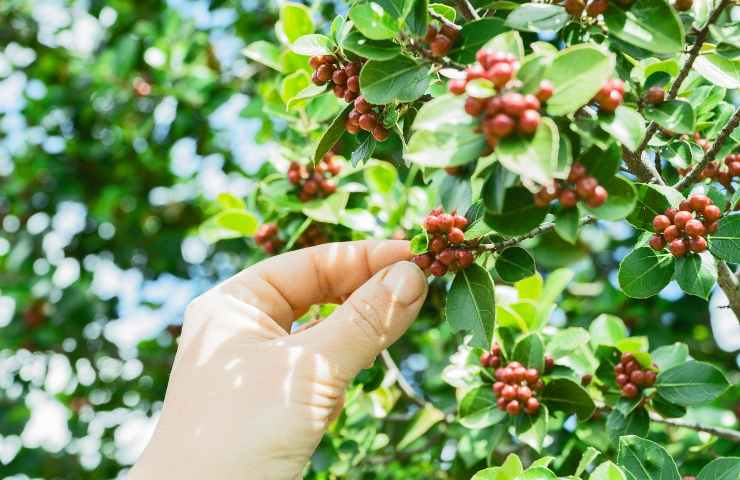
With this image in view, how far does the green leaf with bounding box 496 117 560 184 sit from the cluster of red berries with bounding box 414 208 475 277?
49cm

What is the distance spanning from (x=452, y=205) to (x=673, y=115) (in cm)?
46

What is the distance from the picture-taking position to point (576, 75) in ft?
3.76

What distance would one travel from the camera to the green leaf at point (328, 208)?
2320 millimetres

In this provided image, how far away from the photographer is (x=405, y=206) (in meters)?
2.58

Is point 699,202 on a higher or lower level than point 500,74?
lower

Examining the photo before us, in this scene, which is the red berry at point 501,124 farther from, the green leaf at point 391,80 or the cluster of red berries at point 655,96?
the cluster of red berries at point 655,96

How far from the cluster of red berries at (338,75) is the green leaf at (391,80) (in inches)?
4.5

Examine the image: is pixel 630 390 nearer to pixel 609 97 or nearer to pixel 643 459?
pixel 643 459

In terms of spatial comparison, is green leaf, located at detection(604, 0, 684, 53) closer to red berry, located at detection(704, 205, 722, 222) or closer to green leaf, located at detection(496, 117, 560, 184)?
green leaf, located at detection(496, 117, 560, 184)

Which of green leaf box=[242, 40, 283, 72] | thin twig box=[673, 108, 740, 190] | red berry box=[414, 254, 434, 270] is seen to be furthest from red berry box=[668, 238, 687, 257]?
green leaf box=[242, 40, 283, 72]

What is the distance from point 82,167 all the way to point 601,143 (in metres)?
4.20

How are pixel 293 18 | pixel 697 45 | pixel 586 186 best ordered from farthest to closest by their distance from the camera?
pixel 293 18
pixel 697 45
pixel 586 186

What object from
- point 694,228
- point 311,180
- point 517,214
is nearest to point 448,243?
point 517,214

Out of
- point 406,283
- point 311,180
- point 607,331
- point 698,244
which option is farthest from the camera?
point 311,180
